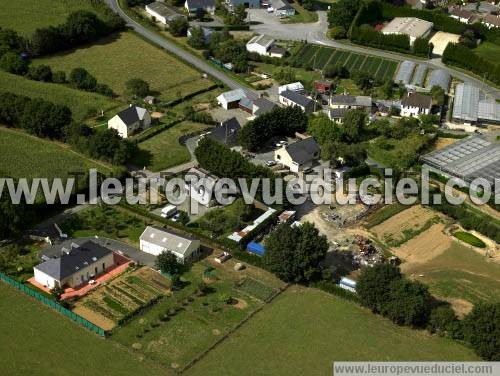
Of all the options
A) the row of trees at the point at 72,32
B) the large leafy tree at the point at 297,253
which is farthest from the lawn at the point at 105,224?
the row of trees at the point at 72,32

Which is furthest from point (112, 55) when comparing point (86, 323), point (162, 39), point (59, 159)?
point (86, 323)

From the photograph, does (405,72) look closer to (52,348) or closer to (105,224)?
(105,224)

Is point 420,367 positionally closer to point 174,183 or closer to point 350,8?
point 174,183

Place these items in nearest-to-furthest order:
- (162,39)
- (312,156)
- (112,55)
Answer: (312,156), (112,55), (162,39)

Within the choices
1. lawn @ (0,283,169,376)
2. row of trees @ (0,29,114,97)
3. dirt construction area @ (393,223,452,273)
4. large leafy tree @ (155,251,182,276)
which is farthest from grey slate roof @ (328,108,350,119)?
lawn @ (0,283,169,376)

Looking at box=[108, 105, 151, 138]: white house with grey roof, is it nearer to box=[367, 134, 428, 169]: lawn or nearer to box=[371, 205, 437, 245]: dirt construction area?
box=[367, 134, 428, 169]: lawn

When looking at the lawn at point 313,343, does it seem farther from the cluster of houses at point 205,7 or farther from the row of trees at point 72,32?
the cluster of houses at point 205,7
